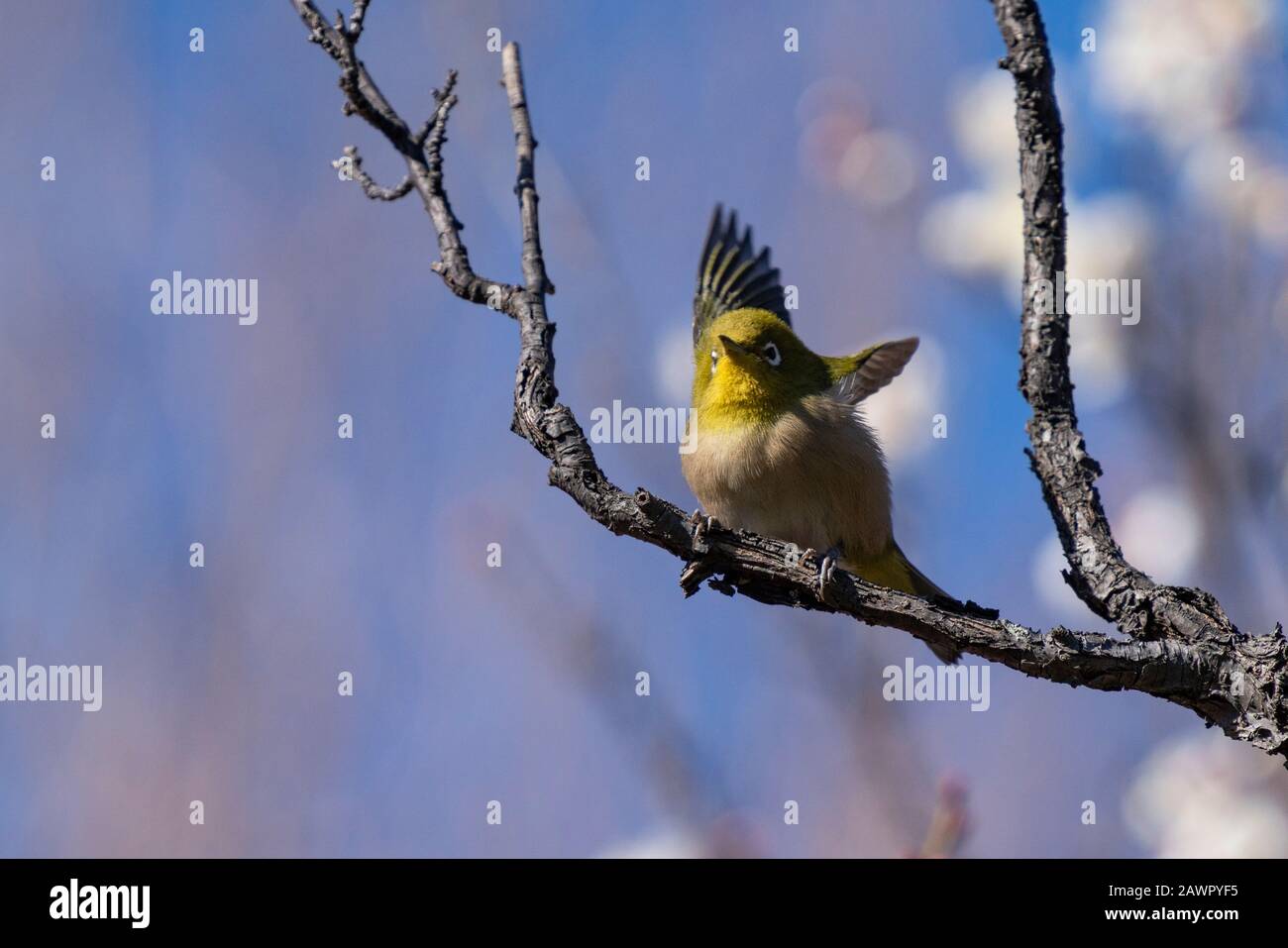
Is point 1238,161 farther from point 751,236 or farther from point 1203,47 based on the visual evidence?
point 751,236

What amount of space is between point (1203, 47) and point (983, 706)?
9.14 ft

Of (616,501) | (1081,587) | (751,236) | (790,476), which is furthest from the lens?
(751,236)

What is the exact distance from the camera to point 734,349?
16.7 ft

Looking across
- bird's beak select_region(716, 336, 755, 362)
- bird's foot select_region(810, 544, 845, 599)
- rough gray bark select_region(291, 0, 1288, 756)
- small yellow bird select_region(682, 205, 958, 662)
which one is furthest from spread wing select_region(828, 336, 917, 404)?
bird's foot select_region(810, 544, 845, 599)

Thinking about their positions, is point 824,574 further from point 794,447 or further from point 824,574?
point 794,447

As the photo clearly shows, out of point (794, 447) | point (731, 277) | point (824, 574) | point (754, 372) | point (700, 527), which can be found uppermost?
point (731, 277)

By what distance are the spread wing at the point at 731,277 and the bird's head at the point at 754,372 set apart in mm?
674

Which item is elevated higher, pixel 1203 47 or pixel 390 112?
pixel 1203 47

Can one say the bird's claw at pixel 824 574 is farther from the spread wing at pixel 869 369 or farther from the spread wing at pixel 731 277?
the spread wing at pixel 731 277

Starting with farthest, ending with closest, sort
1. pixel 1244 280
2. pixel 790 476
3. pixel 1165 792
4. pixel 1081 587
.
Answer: pixel 790 476
pixel 1165 792
pixel 1244 280
pixel 1081 587

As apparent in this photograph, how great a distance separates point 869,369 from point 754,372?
58 cm

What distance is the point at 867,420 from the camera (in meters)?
5.47

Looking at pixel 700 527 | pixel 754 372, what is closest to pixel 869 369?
pixel 754 372

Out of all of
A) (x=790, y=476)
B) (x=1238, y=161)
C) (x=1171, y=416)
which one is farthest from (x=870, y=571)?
(x=1238, y=161)
